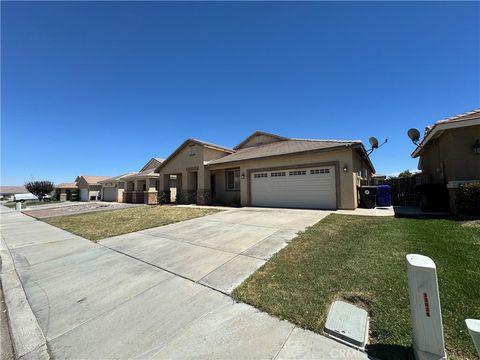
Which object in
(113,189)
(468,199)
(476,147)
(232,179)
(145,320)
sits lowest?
(145,320)

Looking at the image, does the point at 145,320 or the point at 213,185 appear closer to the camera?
the point at 145,320

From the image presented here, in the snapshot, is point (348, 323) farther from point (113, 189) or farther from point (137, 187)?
point (113, 189)

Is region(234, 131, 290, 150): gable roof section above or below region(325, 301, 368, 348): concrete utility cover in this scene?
above

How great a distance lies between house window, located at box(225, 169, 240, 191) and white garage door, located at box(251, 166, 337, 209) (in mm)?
3041

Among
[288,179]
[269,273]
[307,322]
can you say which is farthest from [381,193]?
[307,322]

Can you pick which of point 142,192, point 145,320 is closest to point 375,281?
point 145,320

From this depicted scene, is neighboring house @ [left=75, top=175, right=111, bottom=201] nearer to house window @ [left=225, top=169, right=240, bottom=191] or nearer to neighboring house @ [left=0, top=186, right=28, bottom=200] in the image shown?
house window @ [left=225, top=169, right=240, bottom=191]

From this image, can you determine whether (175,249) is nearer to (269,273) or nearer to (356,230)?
(269,273)

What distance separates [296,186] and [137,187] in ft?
68.7

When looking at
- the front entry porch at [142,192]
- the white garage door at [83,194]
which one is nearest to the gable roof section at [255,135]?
the front entry porch at [142,192]

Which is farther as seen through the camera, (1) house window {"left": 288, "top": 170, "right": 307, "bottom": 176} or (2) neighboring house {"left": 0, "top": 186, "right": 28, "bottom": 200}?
(2) neighboring house {"left": 0, "top": 186, "right": 28, "bottom": 200}

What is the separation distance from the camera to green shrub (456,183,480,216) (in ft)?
26.6

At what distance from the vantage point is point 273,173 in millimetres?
14523

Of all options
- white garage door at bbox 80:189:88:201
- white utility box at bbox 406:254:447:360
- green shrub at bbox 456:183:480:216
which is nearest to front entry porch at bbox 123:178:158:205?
white garage door at bbox 80:189:88:201
